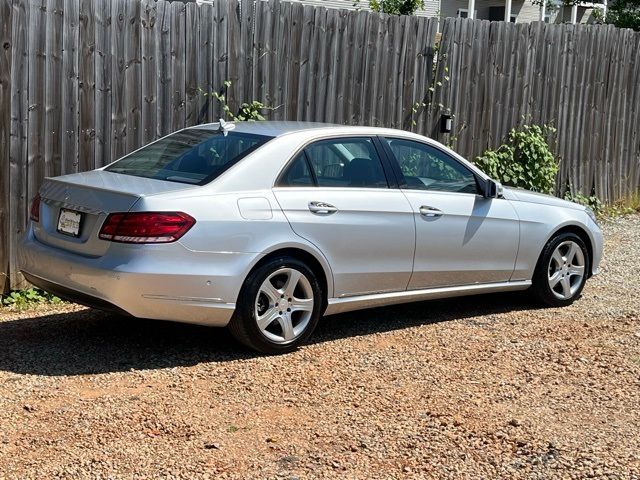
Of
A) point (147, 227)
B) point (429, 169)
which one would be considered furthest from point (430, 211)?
point (147, 227)

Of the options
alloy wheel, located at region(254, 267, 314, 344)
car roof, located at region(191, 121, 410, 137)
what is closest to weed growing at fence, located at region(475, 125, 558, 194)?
car roof, located at region(191, 121, 410, 137)

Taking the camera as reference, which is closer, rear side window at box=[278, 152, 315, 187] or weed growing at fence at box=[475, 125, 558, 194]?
rear side window at box=[278, 152, 315, 187]

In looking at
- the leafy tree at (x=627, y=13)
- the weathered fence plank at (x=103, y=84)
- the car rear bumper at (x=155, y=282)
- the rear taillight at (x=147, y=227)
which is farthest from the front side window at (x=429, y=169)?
the leafy tree at (x=627, y=13)

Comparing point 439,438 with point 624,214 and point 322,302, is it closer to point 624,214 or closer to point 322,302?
point 322,302

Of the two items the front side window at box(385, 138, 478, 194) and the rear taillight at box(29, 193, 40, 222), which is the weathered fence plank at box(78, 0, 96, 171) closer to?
the rear taillight at box(29, 193, 40, 222)

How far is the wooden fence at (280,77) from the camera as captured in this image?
7852 millimetres

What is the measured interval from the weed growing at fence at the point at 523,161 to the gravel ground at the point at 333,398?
4.10 m

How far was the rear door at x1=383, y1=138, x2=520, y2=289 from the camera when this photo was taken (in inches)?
284

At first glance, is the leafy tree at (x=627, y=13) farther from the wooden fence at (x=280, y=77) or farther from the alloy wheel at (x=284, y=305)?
the alloy wheel at (x=284, y=305)

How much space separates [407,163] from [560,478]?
3197 mm

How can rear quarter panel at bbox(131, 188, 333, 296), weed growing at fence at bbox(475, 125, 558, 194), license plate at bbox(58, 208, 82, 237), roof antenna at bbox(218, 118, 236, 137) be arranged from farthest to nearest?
1. weed growing at fence at bbox(475, 125, 558, 194)
2. roof antenna at bbox(218, 118, 236, 137)
3. license plate at bbox(58, 208, 82, 237)
4. rear quarter panel at bbox(131, 188, 333, 296)

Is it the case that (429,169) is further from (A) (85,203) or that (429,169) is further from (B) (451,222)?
(A) (85,203)

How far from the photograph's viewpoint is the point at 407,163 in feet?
24.0

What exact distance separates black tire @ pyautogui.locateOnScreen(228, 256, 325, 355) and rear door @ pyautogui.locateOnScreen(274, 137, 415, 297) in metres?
0.20
